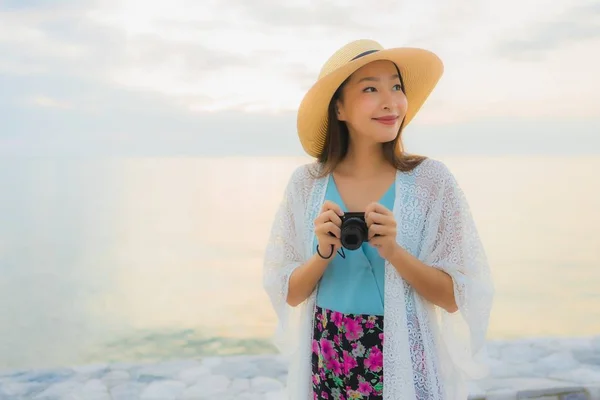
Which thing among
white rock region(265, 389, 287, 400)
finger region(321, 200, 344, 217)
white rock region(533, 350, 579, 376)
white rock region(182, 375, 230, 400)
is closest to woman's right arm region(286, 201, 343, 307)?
finger region(321, 200, 344, 217)

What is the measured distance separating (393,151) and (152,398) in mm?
2100

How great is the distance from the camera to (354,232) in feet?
4.54

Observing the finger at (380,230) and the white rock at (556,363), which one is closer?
the finger at (380,230)

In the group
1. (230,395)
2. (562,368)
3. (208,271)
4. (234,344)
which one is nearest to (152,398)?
(230,395)

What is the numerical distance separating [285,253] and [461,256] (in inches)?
17.3

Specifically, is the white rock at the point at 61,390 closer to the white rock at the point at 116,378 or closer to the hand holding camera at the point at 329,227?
the white rock at the point at 116,378

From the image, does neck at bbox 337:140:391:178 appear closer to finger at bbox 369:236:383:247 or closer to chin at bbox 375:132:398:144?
chin at bbox 375:132:398:144

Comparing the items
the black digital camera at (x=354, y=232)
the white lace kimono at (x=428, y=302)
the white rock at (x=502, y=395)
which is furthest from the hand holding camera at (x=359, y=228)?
the white rock at (x=502, y=395)

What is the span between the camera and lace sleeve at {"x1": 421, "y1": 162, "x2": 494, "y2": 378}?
1505 mm

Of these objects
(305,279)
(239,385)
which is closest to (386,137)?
(305,279)

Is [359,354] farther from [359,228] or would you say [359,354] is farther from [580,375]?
[580,375]

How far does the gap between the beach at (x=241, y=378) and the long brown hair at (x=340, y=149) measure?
1.74 metres

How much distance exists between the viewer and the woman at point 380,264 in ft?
4.81

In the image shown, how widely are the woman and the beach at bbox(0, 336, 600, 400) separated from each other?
5.28 feet
